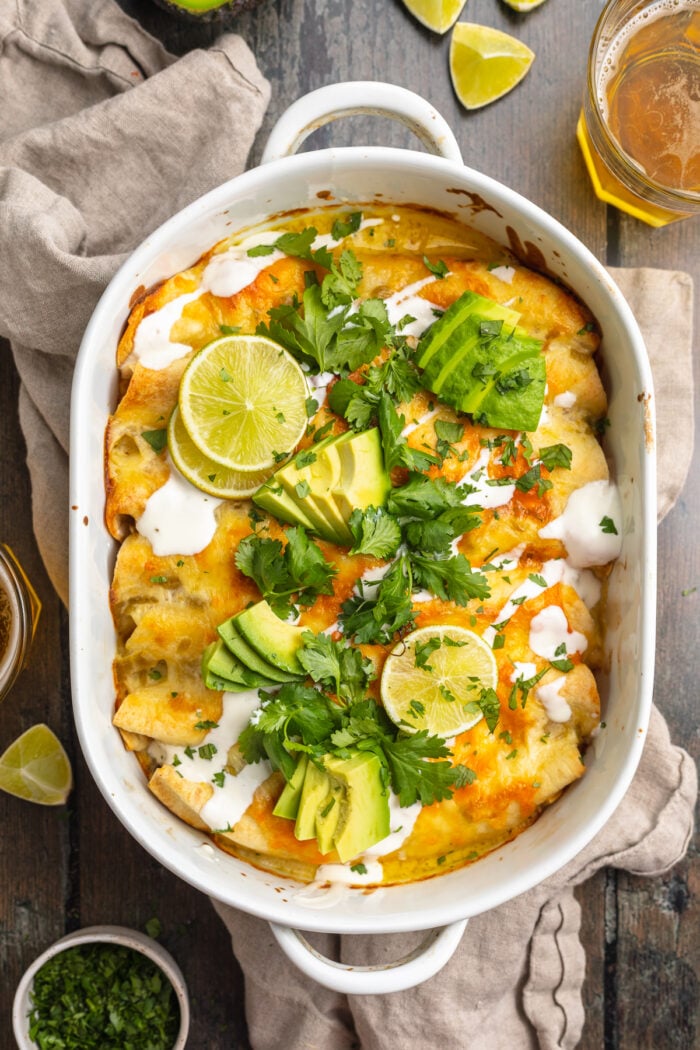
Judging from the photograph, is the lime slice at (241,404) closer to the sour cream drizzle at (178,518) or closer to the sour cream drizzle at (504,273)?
the sour cream drizzle at (178,518)

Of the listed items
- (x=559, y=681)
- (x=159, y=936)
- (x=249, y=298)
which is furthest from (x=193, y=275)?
(x=159, y=936)

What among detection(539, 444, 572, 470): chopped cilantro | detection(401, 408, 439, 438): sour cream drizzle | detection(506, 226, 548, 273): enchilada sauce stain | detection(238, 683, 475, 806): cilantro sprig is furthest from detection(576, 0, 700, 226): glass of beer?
detection(238, 683, 475, 806): cilantro sprig

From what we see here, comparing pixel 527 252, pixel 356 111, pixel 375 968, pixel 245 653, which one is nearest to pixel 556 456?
pixel 527 252

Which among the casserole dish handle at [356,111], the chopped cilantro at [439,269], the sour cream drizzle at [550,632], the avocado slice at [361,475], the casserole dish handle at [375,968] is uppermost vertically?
the casserole dish handle at [356,111]

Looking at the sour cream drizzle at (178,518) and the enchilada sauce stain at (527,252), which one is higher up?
→ the enchilada sauce stain at (527,252)

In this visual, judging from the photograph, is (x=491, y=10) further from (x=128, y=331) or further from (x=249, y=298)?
(x=128, y=331)

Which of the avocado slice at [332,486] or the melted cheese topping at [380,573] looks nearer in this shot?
the avocado slice at [332,486]

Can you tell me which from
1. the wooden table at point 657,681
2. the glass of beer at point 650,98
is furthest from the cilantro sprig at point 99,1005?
the glass of beer at point 650,98

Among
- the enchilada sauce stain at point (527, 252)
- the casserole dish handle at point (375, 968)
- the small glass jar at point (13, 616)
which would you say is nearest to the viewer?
the casserole dish handle at point (375, 968)

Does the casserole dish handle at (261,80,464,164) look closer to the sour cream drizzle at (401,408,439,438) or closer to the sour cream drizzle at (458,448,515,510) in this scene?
the sour cream drizzle at (401,408,439,438)
